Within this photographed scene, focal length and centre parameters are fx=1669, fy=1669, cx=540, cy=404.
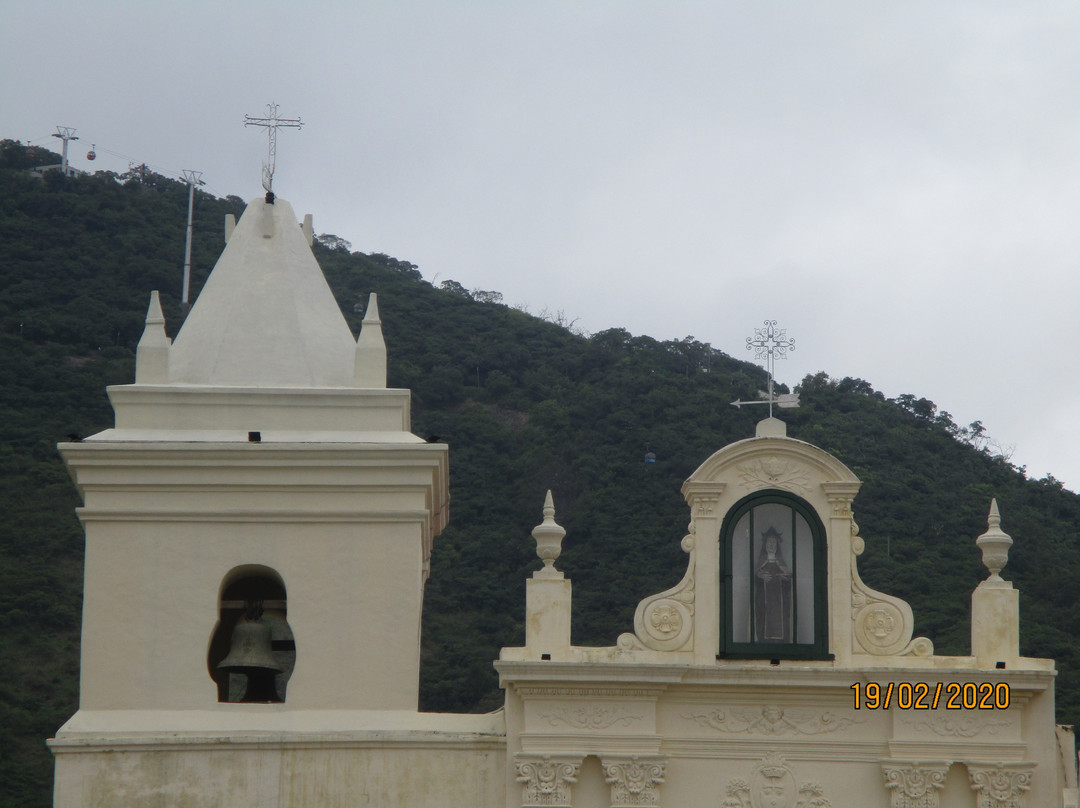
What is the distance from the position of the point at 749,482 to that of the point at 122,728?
607 cm

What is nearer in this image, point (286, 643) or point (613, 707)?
point (613, 707)

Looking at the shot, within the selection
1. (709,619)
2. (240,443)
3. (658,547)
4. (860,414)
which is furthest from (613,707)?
(860,414)

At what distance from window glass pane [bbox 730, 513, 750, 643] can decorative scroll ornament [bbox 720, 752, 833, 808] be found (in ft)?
3.77

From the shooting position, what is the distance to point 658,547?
96.8 ft

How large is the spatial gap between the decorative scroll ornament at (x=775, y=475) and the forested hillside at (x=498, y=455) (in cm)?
988

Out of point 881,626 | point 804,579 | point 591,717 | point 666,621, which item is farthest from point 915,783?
point 591,717

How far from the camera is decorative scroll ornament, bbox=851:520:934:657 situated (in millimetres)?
14992

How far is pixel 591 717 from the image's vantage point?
14898 millimetres

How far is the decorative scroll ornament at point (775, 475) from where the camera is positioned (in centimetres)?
1543

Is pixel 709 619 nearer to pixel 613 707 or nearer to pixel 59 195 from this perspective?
pixel 613 707

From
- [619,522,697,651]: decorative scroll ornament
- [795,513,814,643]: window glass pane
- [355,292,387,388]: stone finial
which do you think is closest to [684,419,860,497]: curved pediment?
[795,513,814,643]: window glass pane
